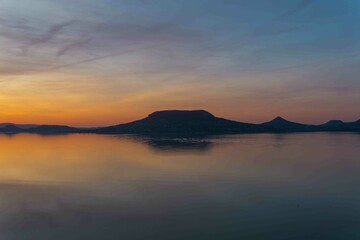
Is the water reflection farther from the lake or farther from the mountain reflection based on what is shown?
the lake

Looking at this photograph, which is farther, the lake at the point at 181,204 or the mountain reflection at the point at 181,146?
the mountain reflection at the point at 181,146

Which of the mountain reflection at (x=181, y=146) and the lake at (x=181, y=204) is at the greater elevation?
the mountain reflection at (x=181, y=146)

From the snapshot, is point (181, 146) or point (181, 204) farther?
point (181, 146)

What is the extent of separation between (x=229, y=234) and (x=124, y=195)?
43.6ft

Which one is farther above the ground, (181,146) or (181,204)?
(181,146)

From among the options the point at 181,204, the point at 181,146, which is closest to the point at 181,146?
the point at 181,146

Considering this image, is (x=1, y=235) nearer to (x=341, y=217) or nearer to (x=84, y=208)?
(x=84, y=208)

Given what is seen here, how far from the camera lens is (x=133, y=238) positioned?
2055 centimetres

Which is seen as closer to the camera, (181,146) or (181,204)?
(181,204)

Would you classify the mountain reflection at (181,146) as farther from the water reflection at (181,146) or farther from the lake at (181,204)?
the lake at (181,204)

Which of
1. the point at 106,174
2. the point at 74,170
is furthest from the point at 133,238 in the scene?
the point at 74,170

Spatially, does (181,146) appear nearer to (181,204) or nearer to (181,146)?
(181,146)

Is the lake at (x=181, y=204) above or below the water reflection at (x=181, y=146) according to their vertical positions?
below

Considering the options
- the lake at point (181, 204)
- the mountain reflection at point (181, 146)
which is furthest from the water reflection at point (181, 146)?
the lake at point (181, 204)
